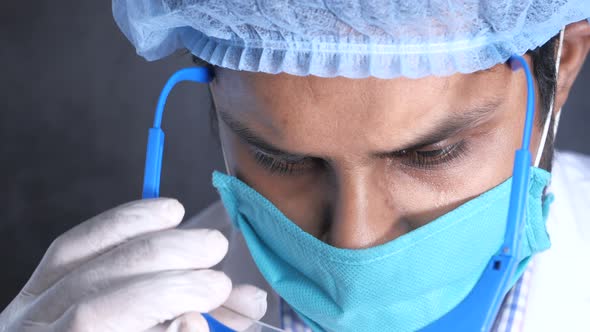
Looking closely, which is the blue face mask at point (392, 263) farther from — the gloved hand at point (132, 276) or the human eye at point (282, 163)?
the gloved hand at point (132, 276)

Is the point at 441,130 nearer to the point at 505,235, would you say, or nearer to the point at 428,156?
the point at 428,156

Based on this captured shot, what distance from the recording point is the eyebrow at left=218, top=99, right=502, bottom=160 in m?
1.27

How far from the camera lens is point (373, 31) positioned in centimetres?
118

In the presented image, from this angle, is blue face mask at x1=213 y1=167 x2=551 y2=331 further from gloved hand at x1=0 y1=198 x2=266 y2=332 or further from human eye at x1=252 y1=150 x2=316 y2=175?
gloved hand at x1=0 y1=198 x2=266 y2=332

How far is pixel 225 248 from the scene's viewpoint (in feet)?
4.22

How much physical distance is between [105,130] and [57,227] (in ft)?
1.21

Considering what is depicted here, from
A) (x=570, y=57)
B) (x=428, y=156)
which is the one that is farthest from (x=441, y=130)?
(x=570, y=57)

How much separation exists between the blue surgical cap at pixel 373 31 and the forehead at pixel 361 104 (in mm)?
34

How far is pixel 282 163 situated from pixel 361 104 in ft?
0.77

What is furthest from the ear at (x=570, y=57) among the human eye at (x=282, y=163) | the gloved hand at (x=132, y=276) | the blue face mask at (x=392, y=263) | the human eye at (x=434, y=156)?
the gloved hand at (x=132, y=276)

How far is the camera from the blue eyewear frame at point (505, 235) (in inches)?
51.3

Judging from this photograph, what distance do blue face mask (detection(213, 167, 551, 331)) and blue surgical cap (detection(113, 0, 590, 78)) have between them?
277 millimetres

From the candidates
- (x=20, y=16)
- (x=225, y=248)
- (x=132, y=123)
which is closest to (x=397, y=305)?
(x=225, y=248)

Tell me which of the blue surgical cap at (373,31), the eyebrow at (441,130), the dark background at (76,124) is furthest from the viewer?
the dark background at (76,124)
